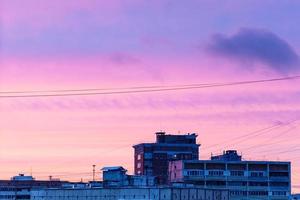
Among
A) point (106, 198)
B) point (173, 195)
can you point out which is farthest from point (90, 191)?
point (173, 195)

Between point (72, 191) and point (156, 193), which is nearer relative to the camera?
point (156, 193)

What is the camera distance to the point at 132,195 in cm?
18275

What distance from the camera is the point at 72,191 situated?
636ft

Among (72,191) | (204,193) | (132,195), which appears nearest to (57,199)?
(72,191)

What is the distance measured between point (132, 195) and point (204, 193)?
14217mm

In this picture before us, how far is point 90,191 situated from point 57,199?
36.5 feet

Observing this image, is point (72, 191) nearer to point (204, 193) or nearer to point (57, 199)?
point (57, 199)

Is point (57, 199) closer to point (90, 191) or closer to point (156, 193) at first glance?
point (90, 191)

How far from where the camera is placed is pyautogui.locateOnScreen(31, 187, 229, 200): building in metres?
175

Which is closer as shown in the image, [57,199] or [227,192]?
[227,192]

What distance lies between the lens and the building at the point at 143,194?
175 meters

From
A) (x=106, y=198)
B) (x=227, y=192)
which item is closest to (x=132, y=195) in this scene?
(x=106, y=198)

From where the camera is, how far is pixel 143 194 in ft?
598

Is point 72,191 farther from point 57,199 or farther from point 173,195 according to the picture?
point 173,195
